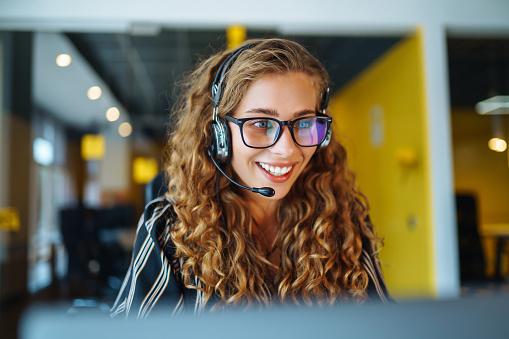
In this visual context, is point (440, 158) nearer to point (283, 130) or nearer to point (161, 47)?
point (283, 130)

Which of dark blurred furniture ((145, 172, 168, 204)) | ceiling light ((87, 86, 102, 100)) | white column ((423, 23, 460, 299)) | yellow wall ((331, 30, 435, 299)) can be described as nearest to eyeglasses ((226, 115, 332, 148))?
dark blurred furniture ((145, 172, 168, 204))

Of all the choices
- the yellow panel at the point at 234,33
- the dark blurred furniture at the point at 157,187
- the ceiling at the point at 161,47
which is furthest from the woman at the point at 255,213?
the yellow panel at the point at 234,33

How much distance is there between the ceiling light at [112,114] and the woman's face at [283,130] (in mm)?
2829

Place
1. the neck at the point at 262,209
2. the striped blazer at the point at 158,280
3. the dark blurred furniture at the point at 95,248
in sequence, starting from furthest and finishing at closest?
the dark blurred furniture at the point at 95,248 < the neck at the point at 262,209 < the striped blazer at the point at 158,280

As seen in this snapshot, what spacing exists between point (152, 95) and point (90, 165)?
369 cm

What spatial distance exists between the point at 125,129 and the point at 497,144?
326 cm

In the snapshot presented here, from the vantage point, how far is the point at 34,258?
324cm

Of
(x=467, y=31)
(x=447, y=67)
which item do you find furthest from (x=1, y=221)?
(x=467, y=31)

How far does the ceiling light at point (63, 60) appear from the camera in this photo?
10.9ft

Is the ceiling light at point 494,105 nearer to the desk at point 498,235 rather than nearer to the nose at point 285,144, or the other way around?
the desk at point 498,235

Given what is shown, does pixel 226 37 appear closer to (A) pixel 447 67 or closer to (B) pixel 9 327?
(A) pixel 447 67

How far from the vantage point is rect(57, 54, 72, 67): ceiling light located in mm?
3328

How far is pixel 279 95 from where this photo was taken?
3.27 feet

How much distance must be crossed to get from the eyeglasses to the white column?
2.46 meters
